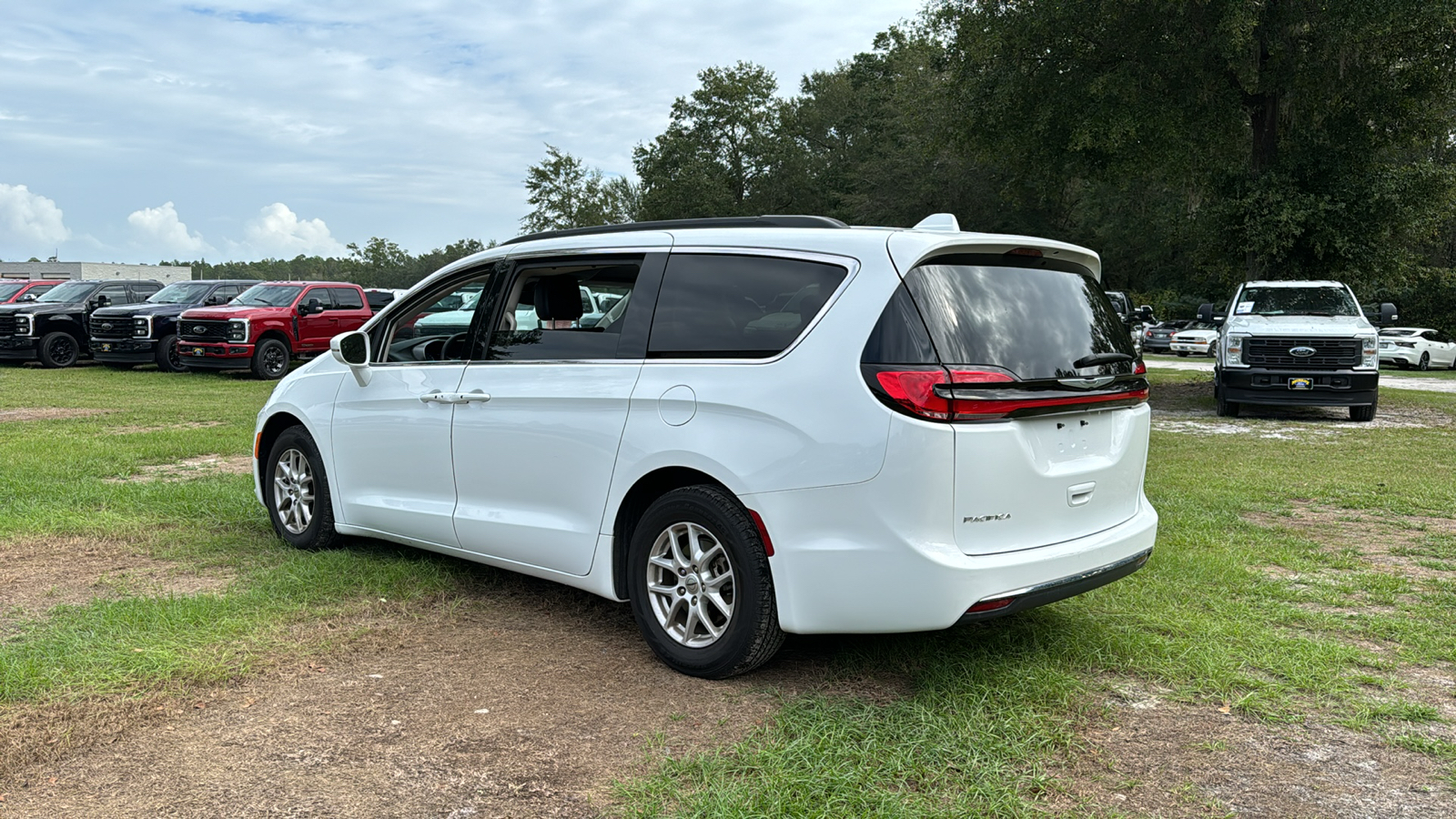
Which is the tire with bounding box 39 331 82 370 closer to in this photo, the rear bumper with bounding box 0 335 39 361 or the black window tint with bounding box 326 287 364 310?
the rear bumper with bounding box 0 335 39 361

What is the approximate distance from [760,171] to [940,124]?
43.6 metres

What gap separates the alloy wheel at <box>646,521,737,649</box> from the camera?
13.6 feet

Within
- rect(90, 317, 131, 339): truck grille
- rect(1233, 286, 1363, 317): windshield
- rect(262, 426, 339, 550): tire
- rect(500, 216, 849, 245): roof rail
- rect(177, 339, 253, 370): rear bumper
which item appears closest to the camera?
rect(500, 216, 849, 245): roof rail

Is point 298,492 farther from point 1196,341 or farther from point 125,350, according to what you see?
point 1196,341

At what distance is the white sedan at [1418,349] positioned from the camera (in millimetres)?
31594

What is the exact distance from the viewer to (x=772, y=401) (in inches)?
154

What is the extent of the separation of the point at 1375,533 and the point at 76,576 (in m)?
7.52

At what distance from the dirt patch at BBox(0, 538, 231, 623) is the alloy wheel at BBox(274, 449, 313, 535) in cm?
64

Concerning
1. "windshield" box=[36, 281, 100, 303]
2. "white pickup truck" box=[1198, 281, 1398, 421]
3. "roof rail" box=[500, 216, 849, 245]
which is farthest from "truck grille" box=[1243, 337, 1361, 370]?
"windshield" box=[36, 281, 100, 303]

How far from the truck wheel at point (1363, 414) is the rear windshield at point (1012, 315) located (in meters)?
13.1

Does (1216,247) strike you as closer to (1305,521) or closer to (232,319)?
(1305,521)

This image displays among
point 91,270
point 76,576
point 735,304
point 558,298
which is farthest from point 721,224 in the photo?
point 91,270

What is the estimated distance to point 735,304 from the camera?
4246 millimetres

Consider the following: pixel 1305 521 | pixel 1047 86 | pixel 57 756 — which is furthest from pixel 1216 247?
pixel 57 756
